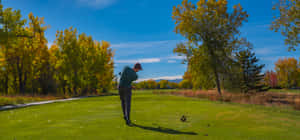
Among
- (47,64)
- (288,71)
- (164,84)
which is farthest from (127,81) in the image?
(164,84)

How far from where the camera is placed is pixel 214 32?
3152 cm

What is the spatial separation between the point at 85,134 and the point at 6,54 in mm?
41492

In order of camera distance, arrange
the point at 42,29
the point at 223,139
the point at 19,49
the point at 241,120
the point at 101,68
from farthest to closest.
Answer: the point at 101,68, the point at 42,29, the point at 19,49, the point at 241,120, the point at 223,139

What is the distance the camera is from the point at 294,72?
81.4 m

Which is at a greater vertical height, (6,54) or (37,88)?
(6,54)

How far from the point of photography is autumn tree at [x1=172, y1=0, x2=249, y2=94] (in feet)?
103

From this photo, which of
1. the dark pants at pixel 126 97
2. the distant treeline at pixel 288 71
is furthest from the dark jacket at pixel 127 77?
the distant treeline at pixel 288 71

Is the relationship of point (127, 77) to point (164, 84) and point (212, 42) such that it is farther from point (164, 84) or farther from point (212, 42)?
point (164, 84)

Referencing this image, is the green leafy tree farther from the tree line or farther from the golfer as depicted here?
the golfer

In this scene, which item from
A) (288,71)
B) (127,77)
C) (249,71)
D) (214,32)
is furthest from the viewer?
(288,71)

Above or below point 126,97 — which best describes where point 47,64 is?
above

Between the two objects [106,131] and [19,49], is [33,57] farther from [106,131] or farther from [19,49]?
[106,131]

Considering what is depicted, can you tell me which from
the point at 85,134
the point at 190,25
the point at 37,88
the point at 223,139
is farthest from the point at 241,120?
the point at 37,88

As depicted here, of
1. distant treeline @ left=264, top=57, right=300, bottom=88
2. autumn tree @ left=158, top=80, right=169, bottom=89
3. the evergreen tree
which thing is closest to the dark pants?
the evergreen tree
